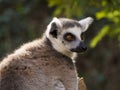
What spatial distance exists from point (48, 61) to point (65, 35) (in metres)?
0.60

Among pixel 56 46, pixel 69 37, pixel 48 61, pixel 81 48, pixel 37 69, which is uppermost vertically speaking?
pixel 69 37

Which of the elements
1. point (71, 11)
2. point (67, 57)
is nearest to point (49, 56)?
point (67, 57)

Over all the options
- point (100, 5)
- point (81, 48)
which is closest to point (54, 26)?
point (81, 48)

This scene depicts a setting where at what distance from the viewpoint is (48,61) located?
9.29 metres

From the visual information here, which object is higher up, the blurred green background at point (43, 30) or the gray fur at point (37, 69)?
the blurred green background at point (43, 30)

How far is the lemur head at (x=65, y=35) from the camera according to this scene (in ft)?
31.6

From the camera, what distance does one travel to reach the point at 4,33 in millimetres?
18312

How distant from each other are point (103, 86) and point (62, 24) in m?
8.60

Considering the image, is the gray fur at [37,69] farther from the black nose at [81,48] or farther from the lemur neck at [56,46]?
the black nose at [81,48]

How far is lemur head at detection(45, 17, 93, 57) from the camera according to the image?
31.6 feet

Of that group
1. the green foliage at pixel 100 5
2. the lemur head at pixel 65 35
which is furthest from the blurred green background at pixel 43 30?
the lemur head at pixel 65 35

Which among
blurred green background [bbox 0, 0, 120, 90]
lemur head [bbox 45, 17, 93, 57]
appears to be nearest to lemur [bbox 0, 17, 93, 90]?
lemur head [bbox 45, 17, 93, 57]

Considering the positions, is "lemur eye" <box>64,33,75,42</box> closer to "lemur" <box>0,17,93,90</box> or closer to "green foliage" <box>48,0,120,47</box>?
"lemur" <box>0,17,93,90</box>

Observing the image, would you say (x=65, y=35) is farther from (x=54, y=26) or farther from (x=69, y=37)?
(x=54, y=26)
